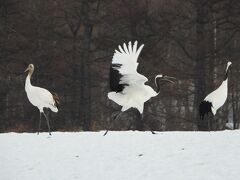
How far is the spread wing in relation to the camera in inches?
580

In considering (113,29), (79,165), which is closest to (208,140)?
(79,165)

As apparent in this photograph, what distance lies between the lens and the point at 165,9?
29031 mm

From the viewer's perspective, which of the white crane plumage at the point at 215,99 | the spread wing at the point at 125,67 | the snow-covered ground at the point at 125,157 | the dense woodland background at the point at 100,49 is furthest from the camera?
the dense woodland background at the point at 100,49

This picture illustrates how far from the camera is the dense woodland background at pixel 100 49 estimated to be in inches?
1095

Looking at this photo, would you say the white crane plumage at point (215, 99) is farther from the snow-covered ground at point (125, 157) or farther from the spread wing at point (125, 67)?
the spread wing at point (125, 67)

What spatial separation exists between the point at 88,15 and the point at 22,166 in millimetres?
18689

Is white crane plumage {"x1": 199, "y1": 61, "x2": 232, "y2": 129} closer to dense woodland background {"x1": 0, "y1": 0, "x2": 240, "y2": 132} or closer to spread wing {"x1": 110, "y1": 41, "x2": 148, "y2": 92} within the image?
Answer: spread wing {"x1": 110, "y1": 41, "x2": 148, "y2": 92}

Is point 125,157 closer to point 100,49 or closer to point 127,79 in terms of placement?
point 127,79

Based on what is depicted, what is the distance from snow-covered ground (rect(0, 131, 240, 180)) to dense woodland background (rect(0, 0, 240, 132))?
1314 cm

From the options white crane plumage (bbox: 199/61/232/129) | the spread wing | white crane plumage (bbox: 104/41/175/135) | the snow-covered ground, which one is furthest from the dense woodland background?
the snow-covered ground

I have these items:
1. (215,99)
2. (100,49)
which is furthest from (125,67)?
(100,49)

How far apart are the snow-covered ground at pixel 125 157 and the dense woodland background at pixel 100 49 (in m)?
13.1

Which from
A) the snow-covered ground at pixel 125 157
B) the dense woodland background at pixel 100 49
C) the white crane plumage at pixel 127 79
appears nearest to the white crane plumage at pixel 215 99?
the white crane plumage at pixel 127 79

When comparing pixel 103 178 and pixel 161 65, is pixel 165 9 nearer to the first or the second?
pixel 161 65
